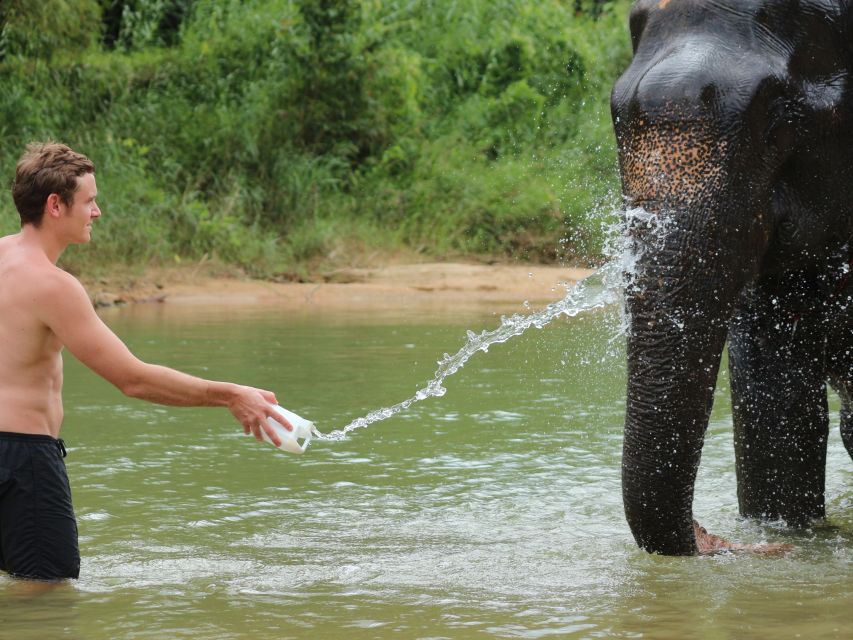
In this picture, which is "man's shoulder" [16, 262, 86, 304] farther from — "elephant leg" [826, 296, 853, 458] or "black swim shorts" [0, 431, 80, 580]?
"elephant leg" [826, 296, 853, 458]

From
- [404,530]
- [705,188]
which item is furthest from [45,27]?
[705,188]

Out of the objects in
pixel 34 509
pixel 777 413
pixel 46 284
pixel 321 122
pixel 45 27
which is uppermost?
pixel 45 27

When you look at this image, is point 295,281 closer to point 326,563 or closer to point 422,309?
point 422,309

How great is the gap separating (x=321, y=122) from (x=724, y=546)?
15.6 m

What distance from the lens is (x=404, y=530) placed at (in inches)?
217

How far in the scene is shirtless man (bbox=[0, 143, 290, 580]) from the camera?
4.35 meters

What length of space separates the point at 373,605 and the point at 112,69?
635 inches

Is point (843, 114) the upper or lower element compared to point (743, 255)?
upper

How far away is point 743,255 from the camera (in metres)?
4.09

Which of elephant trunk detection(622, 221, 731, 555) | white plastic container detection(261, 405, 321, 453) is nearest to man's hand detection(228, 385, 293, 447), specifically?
white plastic container detection(261, 405, 321, 453)

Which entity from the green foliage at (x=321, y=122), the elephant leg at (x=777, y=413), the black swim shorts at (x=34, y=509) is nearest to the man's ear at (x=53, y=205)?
the black swim shorts at (x=34, y=509)

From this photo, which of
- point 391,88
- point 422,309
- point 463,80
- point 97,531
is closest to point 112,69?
point 391,88

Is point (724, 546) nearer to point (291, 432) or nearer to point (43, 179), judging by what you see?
point (291, 432)

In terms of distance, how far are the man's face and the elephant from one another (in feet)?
5.13
